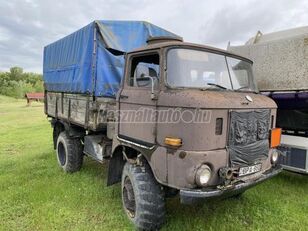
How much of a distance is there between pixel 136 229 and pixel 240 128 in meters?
2.07

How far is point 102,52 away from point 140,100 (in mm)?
1987

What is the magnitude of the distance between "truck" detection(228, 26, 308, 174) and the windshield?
1.65m

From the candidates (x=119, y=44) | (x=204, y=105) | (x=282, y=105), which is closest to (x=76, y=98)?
(x=119, y=44)

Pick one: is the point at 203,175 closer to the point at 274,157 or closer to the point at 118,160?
the point at 274,157

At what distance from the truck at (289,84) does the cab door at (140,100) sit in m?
3.07

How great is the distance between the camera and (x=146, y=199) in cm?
416

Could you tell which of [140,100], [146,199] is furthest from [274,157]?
[140,100]

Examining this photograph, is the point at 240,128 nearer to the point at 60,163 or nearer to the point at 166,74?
the point at 166,74

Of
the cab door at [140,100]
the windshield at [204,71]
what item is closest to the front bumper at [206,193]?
the cab door at [140,100]

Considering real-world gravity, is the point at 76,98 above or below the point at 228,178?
above

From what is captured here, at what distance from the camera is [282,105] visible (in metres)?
6.37

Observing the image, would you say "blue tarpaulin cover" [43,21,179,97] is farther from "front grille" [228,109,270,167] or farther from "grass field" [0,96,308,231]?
"front grille" [228,109,270,167]

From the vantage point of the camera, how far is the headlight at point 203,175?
143 inches

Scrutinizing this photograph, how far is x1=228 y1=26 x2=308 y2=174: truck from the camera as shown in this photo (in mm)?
5883
